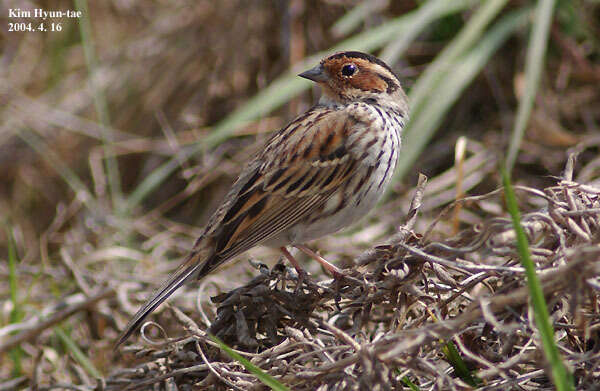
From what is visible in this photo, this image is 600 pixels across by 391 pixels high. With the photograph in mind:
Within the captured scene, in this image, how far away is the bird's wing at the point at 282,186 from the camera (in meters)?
2.77

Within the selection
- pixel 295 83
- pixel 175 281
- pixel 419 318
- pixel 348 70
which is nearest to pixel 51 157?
pixel 295 83

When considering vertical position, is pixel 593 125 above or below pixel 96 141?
below

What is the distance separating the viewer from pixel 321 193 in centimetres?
A: 291

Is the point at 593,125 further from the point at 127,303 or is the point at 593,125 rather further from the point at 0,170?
the point at 0,170

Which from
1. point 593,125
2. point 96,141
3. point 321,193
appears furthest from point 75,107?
point 593,125

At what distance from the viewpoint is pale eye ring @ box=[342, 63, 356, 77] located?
317 cm

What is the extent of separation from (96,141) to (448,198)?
8.92ft

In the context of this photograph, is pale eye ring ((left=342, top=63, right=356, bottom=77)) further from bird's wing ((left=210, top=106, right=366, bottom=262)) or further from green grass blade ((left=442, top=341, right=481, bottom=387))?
green grass blade ((left=442, top=341, right=481, bottom=387))

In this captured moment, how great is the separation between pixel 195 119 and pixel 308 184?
212 cm

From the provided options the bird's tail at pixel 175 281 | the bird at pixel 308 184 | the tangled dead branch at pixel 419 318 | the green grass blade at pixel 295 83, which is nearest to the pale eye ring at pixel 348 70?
the bird at pixel 308 184

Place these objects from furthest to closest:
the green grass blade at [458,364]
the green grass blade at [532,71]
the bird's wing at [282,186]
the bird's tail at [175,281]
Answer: the green grass blade at [532,71]
the bird's wing at [282,186]
the bird's tail at [175,281]
the green grass blade at [458,364]

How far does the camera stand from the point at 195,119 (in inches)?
192

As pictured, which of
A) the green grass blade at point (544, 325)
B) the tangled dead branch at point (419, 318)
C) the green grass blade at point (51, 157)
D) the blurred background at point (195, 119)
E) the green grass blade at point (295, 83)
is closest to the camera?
the green grass blade at point (544, 325)

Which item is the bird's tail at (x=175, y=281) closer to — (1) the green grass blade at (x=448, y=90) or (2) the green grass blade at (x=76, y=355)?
(2) the green grass blade at (x=76, y=355)
